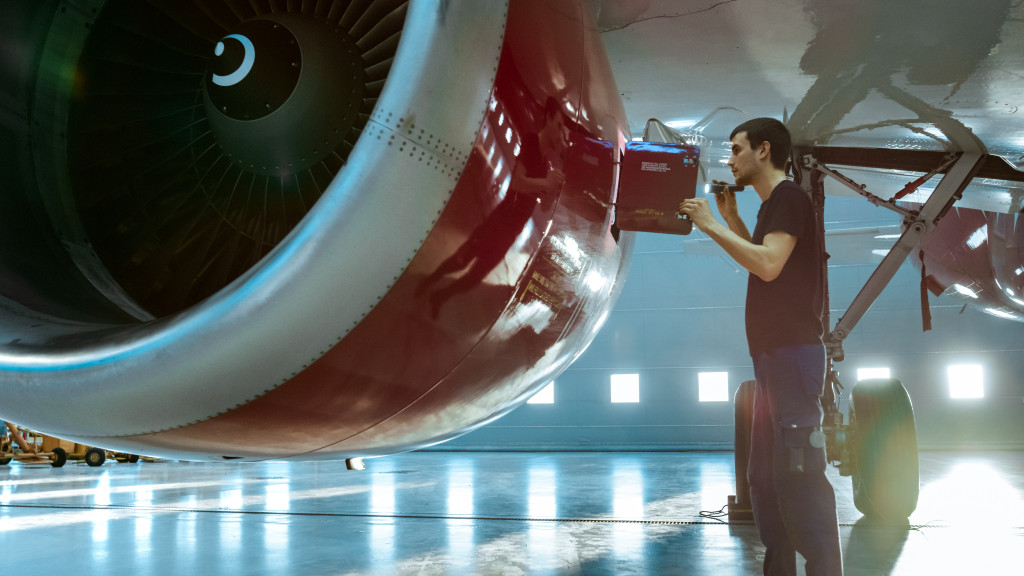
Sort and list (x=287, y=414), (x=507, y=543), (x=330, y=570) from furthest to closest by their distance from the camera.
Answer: (x=507, y=543)
(x=330, y=570)
(x=287, y=414)

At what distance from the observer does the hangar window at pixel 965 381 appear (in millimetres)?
14766

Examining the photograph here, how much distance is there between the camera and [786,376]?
191 centimetres

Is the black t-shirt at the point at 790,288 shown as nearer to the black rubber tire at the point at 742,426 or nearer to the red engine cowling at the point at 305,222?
the red engine cowling at the point at 305,222

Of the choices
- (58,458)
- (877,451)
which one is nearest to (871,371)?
(877,451)

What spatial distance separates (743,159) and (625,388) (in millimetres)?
14509

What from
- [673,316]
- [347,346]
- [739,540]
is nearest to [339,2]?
[347,346]

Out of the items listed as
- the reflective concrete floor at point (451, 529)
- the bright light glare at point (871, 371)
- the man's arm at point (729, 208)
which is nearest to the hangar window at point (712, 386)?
the bright light glare at point (871, 371)

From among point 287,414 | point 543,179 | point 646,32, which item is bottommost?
point 287,414

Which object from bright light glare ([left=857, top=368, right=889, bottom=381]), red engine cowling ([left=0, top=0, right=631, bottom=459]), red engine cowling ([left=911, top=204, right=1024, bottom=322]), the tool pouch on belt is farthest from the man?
bright light glare ([left=857, top=368, right=889, bottom=381])

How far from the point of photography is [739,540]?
3738 mm

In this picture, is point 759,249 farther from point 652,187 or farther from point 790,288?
point 652,187

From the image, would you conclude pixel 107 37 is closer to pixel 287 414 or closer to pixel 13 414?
pixel 13 414

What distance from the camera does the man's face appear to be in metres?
2.17

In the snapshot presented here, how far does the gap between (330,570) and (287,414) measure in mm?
1823
